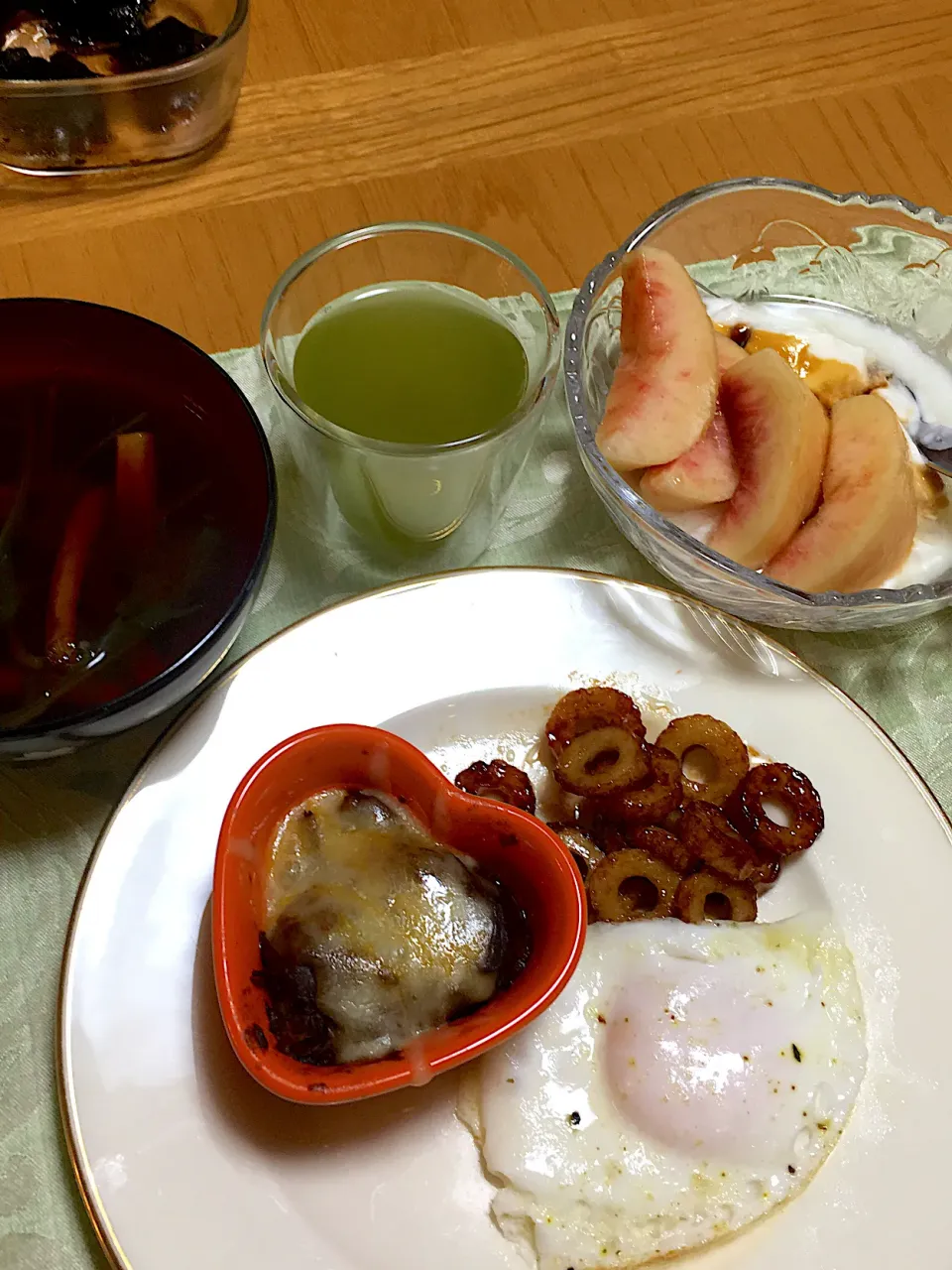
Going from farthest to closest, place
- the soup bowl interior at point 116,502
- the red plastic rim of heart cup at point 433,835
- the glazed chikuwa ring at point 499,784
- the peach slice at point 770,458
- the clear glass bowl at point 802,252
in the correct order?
the clear glass bowl at point 802,252 < the peach slice at point 770,458 < the glazed chikuwa ring at point 499,784 < the soup bowl interior at point 116,502 < the red plastic rim of heart cup at point 433,835

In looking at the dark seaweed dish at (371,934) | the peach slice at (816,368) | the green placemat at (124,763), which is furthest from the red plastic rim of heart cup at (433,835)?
the peach slice at (816,368)

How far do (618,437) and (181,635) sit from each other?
24.4 inches

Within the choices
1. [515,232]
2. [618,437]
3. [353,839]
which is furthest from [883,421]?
[353,839]

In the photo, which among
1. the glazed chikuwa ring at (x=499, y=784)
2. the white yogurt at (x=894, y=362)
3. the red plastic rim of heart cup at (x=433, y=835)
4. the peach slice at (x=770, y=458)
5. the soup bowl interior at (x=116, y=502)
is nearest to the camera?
the red plastic rim of heart cup at (x=433, y=835)

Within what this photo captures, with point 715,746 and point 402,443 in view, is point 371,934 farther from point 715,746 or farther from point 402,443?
point 402,443

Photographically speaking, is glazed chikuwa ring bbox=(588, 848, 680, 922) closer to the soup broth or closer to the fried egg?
the fried egg

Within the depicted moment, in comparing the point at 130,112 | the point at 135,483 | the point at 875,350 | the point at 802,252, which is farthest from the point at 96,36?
the point at 875,350

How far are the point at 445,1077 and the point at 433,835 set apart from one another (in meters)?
0.26

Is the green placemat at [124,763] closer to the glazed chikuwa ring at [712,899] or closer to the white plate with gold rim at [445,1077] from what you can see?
the white plate with gold rim at [445,1077]

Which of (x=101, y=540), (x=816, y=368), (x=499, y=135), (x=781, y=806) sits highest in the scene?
(x=101, y=540)

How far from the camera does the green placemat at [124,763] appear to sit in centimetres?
107

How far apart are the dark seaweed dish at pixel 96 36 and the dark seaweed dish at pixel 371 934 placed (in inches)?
50.7

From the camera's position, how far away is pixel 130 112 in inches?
65.0

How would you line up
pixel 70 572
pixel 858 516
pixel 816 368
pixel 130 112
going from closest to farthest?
pixel 70 572
pixel 858 516
pixel 816 368
pixel 130 112
